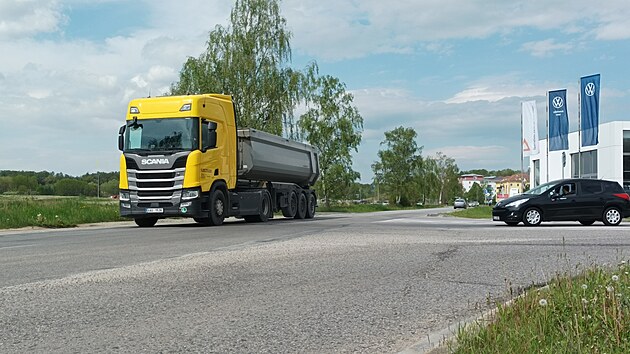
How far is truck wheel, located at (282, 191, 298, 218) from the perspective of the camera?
97.3 ft

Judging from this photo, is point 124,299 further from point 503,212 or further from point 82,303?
point 503,212

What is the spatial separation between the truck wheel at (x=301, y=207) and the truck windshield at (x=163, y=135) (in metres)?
10.7

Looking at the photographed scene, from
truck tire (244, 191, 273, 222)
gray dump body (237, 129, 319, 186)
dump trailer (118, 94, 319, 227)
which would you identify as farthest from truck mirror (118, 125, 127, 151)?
truck tire (244, 191, 273, 222)

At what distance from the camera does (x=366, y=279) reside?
28.9 feet

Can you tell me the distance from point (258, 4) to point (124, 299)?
42082 millimetres

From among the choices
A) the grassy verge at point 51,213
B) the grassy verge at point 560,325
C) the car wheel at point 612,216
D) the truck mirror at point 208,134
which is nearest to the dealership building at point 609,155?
the car wheel at point 612,216

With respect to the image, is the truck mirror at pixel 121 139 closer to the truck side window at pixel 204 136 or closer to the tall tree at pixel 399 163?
the truck side window at pixel 204 136

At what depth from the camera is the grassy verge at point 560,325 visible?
4523 millimetres

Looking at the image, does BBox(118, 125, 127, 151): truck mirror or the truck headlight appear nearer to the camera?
the truck headlight

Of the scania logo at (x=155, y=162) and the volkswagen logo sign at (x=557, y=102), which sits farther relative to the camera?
the volkswagen logo sign at (x=557, y=102)

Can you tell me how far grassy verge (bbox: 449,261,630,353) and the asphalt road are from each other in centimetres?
55

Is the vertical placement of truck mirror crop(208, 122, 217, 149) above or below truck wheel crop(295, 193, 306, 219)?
above

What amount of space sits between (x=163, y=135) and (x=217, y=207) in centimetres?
306

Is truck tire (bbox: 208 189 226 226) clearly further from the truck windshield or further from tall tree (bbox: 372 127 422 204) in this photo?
tall tree (bbox: 372 127 422 204)
